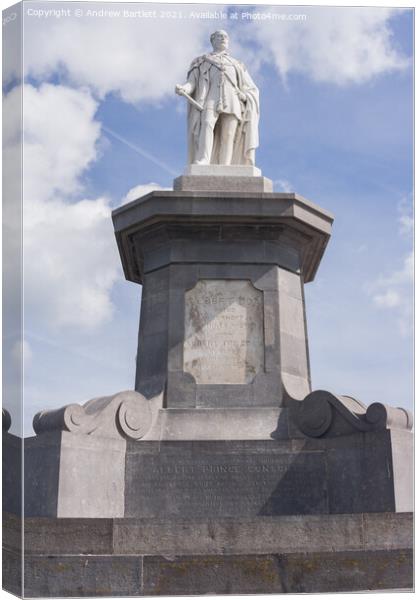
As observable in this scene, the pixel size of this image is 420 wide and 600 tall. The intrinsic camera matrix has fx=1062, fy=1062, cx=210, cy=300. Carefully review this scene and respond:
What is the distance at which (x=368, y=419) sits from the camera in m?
15.0

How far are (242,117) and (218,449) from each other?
19.3 feet

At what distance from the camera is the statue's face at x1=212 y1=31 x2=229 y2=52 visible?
17750 millimetres

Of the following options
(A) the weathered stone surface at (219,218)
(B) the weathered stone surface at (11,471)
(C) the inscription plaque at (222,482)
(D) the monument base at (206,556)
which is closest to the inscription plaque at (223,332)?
(A) the weathered stone surface at (219,218)

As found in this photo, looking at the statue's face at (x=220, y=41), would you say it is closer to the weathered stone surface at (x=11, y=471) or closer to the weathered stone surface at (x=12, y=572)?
the weathered stone surface at (x=11, y=471)

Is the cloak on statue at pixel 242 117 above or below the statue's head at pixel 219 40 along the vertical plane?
below

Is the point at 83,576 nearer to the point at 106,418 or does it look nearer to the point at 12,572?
the point at 12,572

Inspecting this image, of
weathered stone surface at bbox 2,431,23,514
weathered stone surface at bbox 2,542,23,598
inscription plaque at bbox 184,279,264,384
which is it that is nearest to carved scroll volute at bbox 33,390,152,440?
inscription plaque at bbox 184,279,264,384

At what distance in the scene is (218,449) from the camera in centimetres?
1505

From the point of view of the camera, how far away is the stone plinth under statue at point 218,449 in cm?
1198

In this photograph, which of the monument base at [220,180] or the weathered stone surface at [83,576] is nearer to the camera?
the weathered stone surface at [83,576]

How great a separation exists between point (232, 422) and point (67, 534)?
391 centimetres

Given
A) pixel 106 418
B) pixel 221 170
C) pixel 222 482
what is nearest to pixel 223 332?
pixel 106 418

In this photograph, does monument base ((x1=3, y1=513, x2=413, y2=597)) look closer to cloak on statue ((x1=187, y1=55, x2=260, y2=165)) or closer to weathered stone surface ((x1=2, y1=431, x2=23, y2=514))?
weathered stone surface ((x1=2, y1=431, x2=23, y2=514))

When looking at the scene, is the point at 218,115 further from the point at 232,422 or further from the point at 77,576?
the point at 77,576
